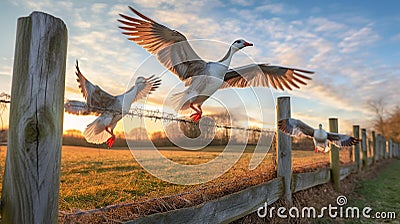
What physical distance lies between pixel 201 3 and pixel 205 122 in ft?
9.90

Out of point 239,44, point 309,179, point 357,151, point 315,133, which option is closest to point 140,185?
point 239,44

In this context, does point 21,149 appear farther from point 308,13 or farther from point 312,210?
point 308,13

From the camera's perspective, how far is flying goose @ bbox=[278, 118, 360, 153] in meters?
4.14

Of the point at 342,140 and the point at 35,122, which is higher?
the point at 35,122

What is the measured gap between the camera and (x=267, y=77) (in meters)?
3.88

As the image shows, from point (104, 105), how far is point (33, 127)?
0.97 metres

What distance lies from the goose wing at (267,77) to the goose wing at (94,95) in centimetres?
158

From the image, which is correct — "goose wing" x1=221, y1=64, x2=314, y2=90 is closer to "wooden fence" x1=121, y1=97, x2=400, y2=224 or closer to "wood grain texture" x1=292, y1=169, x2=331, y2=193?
"wooden fence" x1=121, y1=97, x2=400, y2=224

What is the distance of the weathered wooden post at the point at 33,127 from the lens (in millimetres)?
1290

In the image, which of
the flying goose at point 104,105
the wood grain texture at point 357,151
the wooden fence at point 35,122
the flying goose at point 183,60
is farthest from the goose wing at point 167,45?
the wood grain texture at point 357,151

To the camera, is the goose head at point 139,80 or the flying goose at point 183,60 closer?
the goose head at point 139,80

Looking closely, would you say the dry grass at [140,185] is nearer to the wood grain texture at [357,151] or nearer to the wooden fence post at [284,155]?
the wooden fence post at [284,155]

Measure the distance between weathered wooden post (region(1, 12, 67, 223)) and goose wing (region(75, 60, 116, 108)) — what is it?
2.24 feet

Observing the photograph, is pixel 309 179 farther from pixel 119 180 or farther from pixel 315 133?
pixel 119 180
